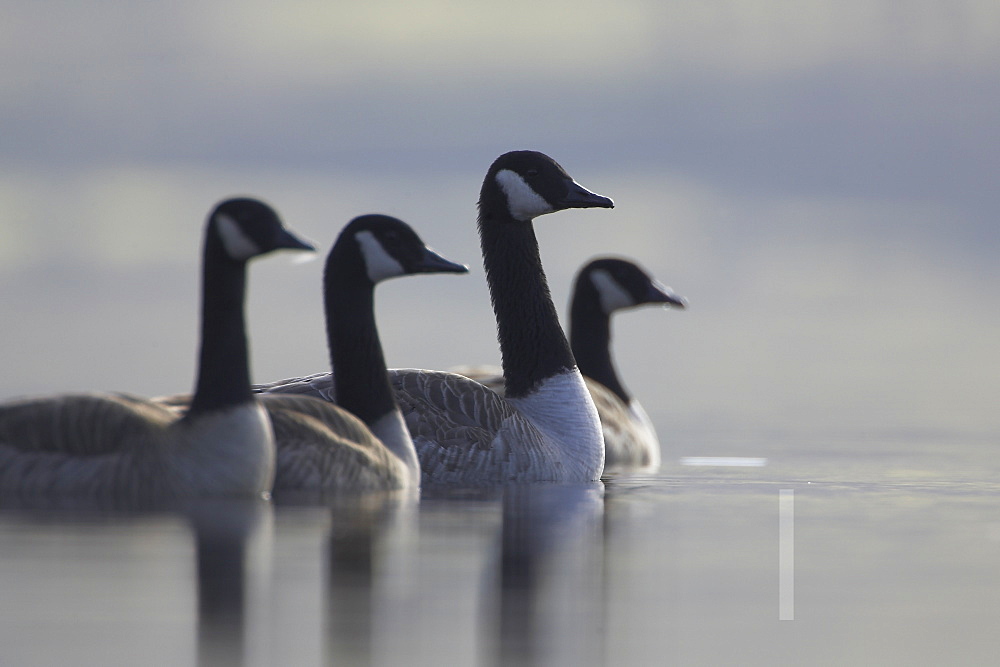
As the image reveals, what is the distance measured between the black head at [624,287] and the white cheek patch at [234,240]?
12.1 metres

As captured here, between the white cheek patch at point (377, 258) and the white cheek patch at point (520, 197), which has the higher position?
the white cheek patch at point (520, 197)

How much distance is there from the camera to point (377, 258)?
13898 millimetres

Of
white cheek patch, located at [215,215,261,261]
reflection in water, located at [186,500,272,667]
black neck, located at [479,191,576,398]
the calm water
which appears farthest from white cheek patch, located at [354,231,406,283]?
black neck, located at [479,191,576,398]

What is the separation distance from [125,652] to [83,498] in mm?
4140

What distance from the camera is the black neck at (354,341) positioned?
1377 cm

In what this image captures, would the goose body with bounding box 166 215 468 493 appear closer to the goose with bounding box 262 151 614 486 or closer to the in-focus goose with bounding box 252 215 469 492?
the in-focus goose with bounding box 252 215 469 492

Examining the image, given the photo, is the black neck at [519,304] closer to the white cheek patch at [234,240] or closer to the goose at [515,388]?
the goose at [515,388]

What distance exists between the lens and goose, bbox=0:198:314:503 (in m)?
11.2

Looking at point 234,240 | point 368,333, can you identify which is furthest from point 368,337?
point 234,240

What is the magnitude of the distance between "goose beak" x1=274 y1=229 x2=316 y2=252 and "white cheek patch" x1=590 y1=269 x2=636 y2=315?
39.6 feet

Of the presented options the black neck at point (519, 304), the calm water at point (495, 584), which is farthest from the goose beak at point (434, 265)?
the black neck at point (519, 304)

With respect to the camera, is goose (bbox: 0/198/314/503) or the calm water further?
goose (bbox: 0/198/314/503)

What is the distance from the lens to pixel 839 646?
8141 millimetres

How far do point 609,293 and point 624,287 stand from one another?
0.28m
